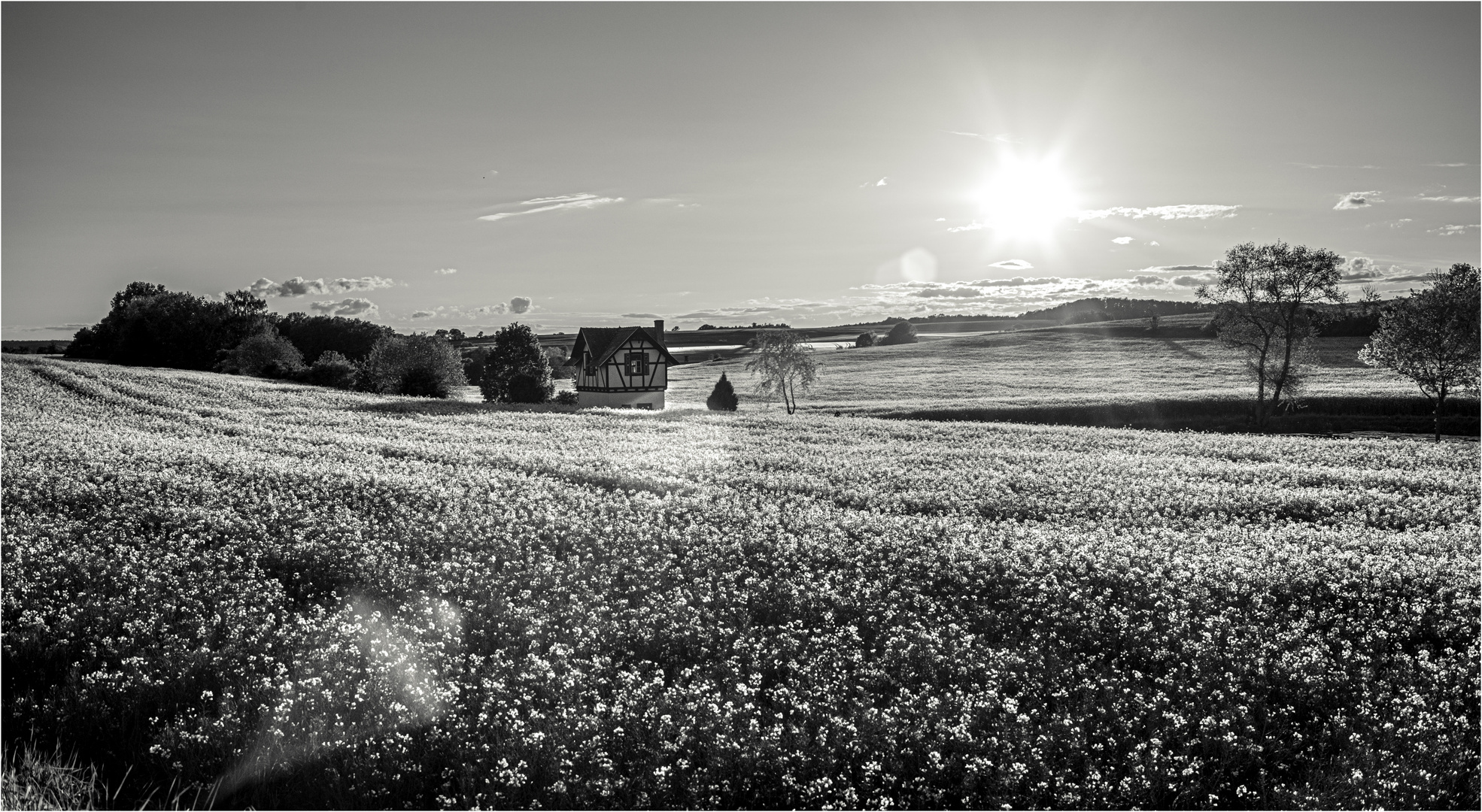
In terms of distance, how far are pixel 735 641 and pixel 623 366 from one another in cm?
6192

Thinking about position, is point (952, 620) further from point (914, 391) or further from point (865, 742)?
point (914, 391)

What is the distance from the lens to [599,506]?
15.5m

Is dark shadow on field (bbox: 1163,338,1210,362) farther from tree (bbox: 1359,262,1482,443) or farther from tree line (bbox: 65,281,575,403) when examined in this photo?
tree line (bbox: 65,281,575,403)

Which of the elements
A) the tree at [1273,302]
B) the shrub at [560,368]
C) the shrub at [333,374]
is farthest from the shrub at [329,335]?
the tree at [1273,302]

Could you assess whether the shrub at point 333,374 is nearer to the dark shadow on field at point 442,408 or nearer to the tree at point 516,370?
the tree at point 516,370

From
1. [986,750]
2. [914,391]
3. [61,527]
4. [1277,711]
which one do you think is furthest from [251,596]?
[914,391]

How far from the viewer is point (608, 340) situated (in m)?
71.1

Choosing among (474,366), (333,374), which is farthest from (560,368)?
(333,374)

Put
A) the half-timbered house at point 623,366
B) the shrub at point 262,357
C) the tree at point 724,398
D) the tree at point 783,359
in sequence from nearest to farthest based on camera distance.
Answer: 1. the tree at point 724,398
2. the half-timbered house at point 623,366
3. the tree at point 783,359
4. the shrub at point 262,357

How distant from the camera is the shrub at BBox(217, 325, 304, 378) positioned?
89.5 metres

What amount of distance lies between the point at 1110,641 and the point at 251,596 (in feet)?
33.2

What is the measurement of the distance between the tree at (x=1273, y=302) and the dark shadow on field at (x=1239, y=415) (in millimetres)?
2748

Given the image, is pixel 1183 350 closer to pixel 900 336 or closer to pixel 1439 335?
pixel 900 336

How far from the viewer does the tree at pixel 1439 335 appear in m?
47.2
